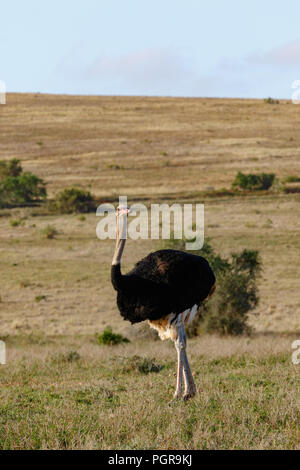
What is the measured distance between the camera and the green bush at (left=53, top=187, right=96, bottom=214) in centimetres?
5033

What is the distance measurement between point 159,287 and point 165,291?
0.26 ft

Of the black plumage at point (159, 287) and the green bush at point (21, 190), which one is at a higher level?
the green bush at point (21, 190)

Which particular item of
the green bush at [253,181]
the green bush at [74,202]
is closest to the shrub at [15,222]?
the green bush at [74,202]

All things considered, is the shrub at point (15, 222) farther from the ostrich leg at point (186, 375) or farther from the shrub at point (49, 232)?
the ostrich leg at point (186, 375)

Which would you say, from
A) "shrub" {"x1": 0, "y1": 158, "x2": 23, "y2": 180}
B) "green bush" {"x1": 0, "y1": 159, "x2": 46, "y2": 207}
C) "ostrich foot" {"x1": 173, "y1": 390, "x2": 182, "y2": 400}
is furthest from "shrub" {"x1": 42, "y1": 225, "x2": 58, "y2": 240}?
"ostrich foot" {"x1": 173, "y1": 390, "x2": 182, "y2": 400}

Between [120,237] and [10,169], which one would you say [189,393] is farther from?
[10,169]

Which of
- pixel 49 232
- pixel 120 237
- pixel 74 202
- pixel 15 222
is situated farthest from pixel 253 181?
pixel 120 237

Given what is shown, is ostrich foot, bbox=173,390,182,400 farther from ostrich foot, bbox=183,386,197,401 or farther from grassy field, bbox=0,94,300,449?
grassy field, bbox=0,94,300,449

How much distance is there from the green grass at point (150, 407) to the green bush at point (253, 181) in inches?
1498

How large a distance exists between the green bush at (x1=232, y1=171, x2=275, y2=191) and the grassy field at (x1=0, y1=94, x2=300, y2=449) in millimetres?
1254

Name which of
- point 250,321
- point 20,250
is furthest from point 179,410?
point 20,250

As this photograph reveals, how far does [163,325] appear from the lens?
894 cm

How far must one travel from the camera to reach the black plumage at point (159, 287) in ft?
28.3
